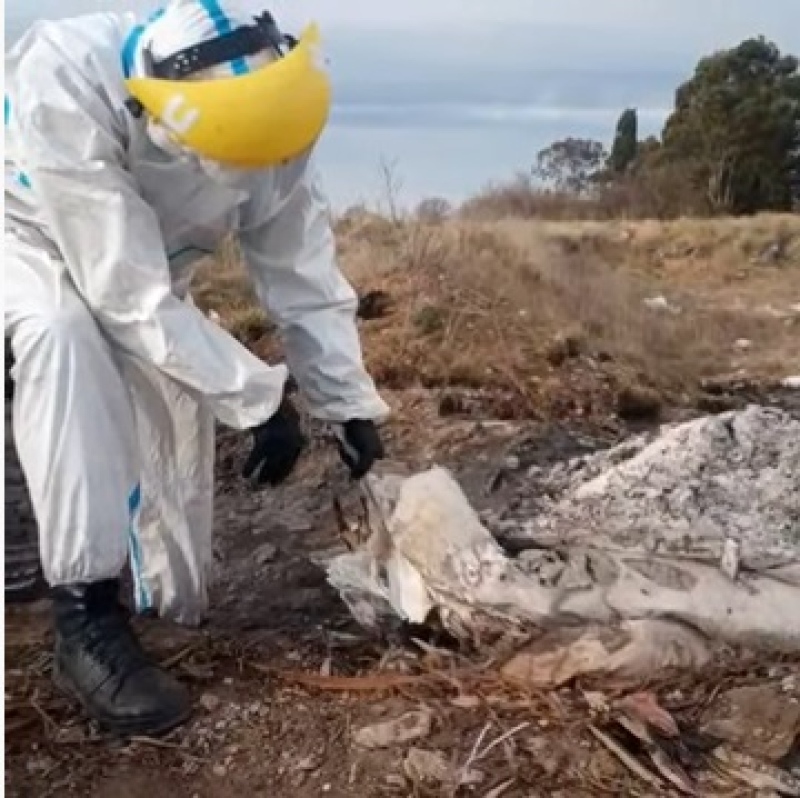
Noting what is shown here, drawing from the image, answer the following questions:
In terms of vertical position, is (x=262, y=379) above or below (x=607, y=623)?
above

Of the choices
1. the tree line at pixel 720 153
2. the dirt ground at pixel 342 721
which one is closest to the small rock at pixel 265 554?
the dirt ground at pixel 342 721

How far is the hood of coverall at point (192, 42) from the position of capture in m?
2.38

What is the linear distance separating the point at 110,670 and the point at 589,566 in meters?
0.80

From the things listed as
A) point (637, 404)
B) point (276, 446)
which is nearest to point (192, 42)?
point (276, 446)

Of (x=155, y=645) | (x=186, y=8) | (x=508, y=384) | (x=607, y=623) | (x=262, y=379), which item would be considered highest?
(x=186, y=8)

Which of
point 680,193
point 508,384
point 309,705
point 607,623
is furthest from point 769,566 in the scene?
point 680,193

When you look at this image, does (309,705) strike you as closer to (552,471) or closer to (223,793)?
(223,793)

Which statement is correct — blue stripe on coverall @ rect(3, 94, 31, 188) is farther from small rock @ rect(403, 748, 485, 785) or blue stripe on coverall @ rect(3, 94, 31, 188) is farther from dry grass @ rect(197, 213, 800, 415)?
dry grass @ rect(197, 213, 800, 415)

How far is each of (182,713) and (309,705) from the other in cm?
21

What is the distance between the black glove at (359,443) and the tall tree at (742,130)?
15.9 metres

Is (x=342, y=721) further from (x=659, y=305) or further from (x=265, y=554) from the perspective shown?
(x=659, y=305)

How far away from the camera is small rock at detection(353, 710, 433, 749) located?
245cm

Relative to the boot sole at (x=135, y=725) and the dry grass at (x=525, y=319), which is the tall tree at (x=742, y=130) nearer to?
the dry grass at (x=525, y=319)

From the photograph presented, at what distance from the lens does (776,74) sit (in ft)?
65.0
